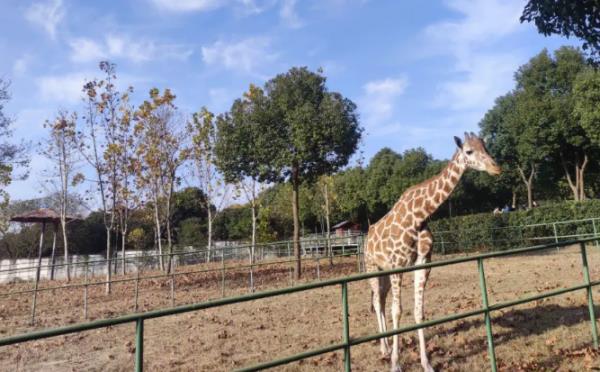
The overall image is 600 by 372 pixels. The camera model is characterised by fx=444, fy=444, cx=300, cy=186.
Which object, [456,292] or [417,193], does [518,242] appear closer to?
[456,292]

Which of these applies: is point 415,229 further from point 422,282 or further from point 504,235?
point 504,235

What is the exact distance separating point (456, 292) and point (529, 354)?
15.1ft

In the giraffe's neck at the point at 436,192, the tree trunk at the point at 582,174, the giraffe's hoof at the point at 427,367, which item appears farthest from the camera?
the tree trunk at the point at 582,174

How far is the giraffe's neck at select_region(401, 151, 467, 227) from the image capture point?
18.7 feet

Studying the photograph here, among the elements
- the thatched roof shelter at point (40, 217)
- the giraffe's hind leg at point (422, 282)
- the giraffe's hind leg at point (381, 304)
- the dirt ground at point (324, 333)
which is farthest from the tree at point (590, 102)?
the thatched roof shelter at point (40, 217)

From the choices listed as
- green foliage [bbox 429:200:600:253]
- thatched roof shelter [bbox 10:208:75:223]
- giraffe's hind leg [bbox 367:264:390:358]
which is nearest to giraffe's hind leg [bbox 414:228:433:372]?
giraffe's hind leg [bbox 367:264:390:358]

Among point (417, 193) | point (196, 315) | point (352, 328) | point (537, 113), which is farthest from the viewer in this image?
point (537, 113)

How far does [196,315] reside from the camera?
374 inches

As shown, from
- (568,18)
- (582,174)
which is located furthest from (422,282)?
(582,174)

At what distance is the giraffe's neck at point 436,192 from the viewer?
571 cm

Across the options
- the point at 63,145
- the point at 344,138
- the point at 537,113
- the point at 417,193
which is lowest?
the point at 417,193

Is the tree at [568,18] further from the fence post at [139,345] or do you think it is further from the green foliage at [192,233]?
the green foliage at [192,233]

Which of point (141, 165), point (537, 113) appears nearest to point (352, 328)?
point (141, 165)

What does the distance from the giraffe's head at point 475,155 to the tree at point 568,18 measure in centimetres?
495
